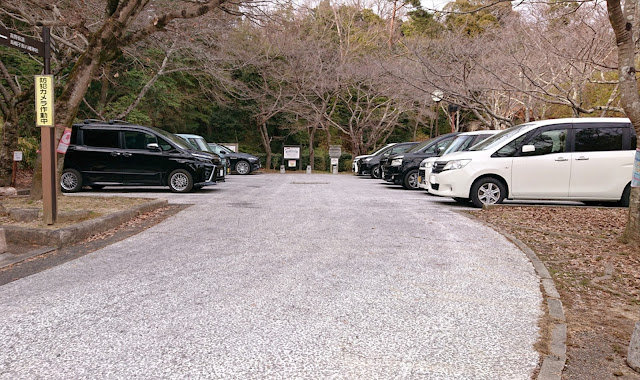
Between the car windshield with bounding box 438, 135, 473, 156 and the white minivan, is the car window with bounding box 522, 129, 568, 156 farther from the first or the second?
the car windshield with bounding box 438, 135, 473, 156

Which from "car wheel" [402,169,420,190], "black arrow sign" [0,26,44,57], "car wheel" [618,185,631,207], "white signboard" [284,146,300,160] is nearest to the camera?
"black arrow sign" [0,26,44,57]

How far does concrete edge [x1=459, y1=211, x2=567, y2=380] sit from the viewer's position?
116 inches

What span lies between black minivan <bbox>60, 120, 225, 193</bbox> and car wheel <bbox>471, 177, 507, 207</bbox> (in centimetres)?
692

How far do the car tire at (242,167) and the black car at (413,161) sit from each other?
37.2 ft

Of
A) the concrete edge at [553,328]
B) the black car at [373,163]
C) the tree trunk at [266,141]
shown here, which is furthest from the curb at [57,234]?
the tree trunk at [266,141]

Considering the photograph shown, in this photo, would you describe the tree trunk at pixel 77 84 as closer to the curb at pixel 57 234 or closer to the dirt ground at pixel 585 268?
the dirt ground at pixel 585 268

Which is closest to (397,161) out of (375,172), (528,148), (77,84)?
(528,148)

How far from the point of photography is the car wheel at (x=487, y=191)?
33.9ft

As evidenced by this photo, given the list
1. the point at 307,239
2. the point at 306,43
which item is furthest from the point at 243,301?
the point at 306,43

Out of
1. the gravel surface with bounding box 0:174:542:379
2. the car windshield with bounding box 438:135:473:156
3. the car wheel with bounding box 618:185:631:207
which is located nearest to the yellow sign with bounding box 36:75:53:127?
the gravel surface with bounding box 0:174:542:379

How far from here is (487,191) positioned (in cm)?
1045

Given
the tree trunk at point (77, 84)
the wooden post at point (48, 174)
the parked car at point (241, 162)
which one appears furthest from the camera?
the parked car at point (241, 162)

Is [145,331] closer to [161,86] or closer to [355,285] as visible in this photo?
[355,285]

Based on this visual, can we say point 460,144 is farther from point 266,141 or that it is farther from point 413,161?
point 266,141
